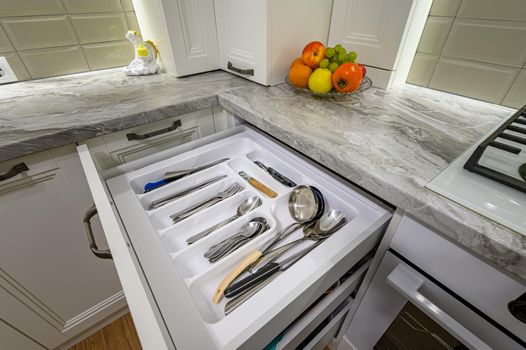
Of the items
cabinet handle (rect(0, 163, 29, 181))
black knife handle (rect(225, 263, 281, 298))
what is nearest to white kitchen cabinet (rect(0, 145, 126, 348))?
cabinet handle (rect(0, 163, 29, 181))

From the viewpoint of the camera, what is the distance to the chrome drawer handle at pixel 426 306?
1.33 feet

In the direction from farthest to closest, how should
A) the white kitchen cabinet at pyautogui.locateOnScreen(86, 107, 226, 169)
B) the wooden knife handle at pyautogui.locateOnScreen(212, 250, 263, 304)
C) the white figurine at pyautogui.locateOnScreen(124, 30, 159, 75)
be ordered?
the white figurine at pyautogui.locateOnScreen(124, 30, 159, 75)
the white kitchen cabinet at pyautogui.locateOnScreen(86, 107, 226, 169)
the wooden knife handle at pyautogui.locateOnScreen(212, 250, 263, 304)

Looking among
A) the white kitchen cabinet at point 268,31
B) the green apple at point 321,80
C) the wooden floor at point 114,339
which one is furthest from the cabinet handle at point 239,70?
the wooden floor at point 114,339

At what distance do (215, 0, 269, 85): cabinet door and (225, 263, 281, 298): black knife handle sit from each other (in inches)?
24.6

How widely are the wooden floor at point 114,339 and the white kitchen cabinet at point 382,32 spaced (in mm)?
1362

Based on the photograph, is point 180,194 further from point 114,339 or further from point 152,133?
point 114,339

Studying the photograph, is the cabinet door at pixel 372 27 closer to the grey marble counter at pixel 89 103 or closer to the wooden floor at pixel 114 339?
the grey marble counter at pixel 89 103

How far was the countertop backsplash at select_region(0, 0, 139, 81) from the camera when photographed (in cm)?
85

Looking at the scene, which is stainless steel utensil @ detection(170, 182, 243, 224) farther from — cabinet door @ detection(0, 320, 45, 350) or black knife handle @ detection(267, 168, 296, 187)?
cabinet door @ detection(0, 320, 45, 350)

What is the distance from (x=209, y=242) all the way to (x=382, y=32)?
32.1 inches

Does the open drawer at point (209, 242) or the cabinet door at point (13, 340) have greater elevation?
the open drawer at point (209, 242)

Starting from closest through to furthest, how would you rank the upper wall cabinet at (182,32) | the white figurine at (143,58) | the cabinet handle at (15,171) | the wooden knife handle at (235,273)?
the wooden knife handle at (235,273) → the cabinet handle at (15,171) → the upper wall cabinet at (182,32) → the white figurine at (143,58)

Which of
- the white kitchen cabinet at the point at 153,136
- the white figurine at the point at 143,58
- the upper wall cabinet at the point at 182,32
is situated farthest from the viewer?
the white figurine at the point at 143,58

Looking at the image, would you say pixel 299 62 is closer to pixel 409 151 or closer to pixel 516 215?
pixel 409 151
